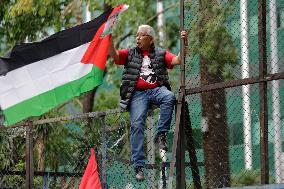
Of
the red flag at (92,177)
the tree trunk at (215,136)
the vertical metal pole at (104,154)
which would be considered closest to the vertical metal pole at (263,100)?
the tree trunk at (215,136)

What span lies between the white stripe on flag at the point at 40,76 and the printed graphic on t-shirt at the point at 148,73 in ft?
3.08

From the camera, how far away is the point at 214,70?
11125 mm

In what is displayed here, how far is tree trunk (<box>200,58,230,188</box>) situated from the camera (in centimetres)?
1013

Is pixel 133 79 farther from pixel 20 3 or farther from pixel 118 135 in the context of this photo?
pixel 20 3

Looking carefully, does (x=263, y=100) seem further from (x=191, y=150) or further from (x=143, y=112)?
(x=143, y=112)

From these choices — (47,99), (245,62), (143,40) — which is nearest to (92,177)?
(47,99)

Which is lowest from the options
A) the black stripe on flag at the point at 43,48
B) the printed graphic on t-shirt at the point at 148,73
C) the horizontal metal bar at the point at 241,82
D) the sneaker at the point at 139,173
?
the sneaker at the point at 139,173

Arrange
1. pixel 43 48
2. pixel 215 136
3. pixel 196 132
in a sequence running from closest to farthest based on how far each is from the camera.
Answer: pixel 43 48 < pixel 215 136 < pixel 196 132

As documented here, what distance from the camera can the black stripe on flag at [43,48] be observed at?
366 inches

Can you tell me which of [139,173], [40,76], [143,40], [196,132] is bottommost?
[139,173]

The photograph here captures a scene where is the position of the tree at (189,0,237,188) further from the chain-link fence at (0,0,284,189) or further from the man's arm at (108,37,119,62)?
the man's arm at (108,37,119,62)

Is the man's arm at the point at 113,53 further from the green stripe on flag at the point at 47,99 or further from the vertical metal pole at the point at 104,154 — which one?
the vertical metal pole at the point at 104,154

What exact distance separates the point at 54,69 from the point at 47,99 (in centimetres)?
37

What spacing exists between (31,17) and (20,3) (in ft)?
3.03
